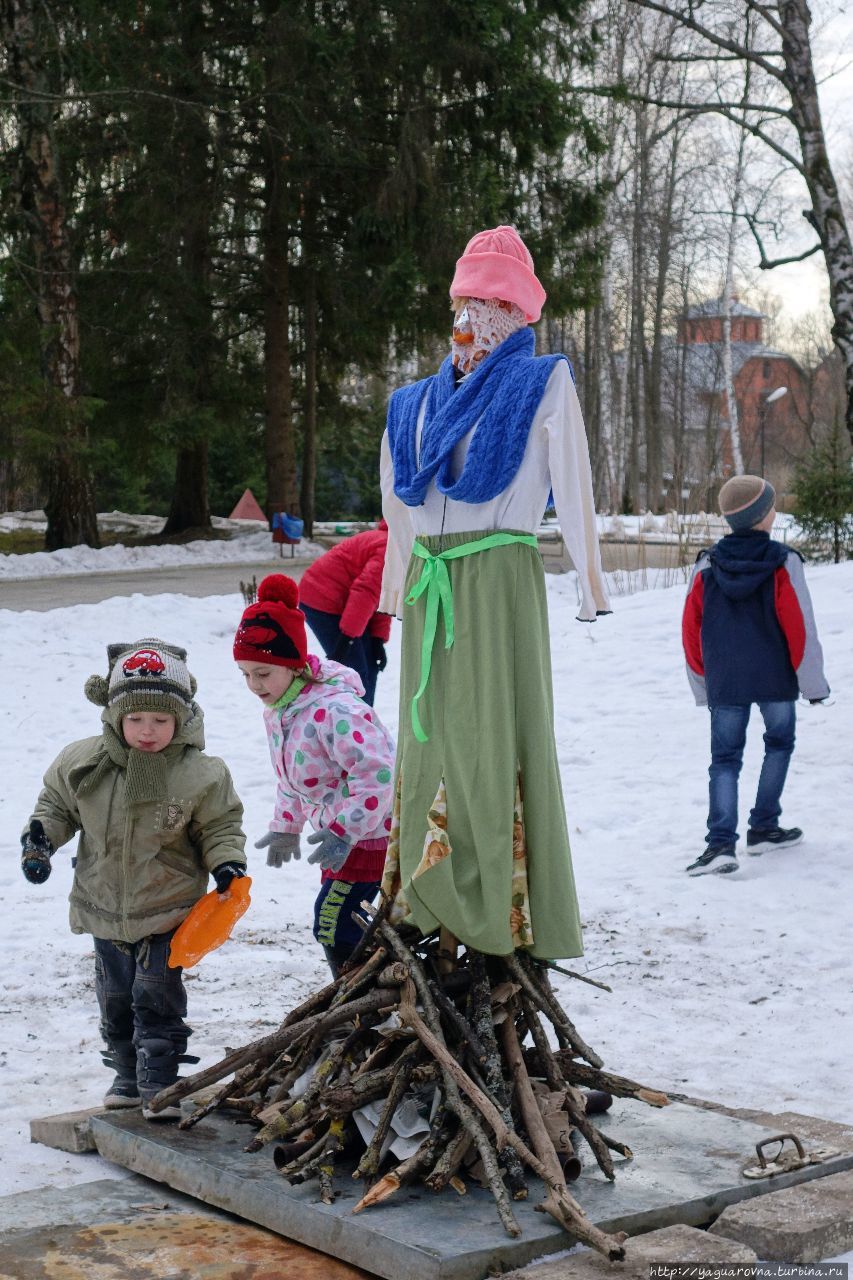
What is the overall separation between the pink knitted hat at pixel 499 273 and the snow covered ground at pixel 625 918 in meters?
2.42

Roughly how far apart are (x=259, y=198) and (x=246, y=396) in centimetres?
290

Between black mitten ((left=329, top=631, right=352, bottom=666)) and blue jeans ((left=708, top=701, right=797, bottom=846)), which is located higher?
black mitten ((left=329, top=631, right=352, bottom=666))

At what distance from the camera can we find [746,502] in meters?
7.14

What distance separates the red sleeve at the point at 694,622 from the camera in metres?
7.41

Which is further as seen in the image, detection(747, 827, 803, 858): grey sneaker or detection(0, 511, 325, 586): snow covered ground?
detection(0, 511, 325, 586): snow covered ground

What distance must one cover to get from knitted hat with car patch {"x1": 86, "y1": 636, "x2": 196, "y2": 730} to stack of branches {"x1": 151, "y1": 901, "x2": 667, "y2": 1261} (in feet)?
2.87

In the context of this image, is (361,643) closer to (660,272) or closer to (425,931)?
(425,931)

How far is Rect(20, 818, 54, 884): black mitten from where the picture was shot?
390 cm

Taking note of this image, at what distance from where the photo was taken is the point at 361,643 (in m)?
8.47

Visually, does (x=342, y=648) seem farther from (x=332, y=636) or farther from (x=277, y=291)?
(x=277, y=291)

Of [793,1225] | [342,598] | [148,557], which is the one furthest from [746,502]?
[148,557]

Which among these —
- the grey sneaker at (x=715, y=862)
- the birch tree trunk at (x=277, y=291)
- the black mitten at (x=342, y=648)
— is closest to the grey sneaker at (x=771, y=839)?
the grey sneaker at (x=715, y=862)

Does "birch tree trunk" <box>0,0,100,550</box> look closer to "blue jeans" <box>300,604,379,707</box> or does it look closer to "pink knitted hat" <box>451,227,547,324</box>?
"blue jeans" <box>300,604,379,707</box>

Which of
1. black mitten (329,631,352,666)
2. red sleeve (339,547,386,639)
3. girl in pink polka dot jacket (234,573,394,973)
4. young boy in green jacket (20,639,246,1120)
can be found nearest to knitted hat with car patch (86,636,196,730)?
young boy in green jacket (20,639,246,1120)
